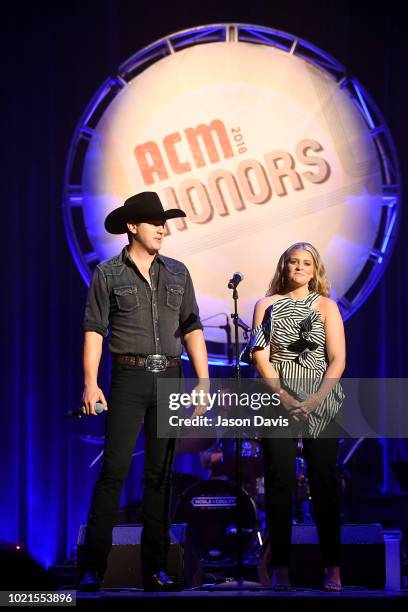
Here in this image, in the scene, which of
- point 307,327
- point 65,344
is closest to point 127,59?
point 65,344

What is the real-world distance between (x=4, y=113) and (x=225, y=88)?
199cm

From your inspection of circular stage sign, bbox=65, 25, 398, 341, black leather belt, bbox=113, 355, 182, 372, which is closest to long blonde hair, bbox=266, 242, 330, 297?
black leather belt, bbox=113, 355, 182, 372

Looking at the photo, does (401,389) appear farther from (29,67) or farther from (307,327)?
(29,67)

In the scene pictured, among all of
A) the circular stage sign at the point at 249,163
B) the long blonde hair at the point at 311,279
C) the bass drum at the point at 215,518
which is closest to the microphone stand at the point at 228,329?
the circular stage sign at the point at 249,163

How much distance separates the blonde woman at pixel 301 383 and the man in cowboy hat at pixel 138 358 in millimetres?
355

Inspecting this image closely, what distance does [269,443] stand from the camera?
3896 millimetres

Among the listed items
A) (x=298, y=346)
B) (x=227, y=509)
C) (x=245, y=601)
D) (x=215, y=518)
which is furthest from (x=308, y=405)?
(x=215, y=518)

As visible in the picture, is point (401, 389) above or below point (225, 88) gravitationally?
below

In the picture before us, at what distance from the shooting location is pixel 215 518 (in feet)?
20.7

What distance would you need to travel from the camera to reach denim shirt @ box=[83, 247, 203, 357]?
4.01 meters

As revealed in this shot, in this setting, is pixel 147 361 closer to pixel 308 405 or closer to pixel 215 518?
pixel 308 405

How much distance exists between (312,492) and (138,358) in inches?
39.6

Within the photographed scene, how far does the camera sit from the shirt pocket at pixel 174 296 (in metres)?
4.11

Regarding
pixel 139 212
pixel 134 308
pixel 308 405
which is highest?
pixel 139 212
